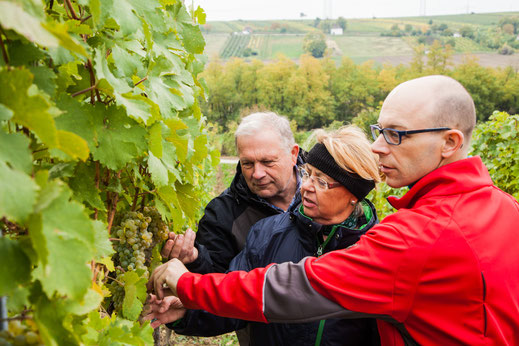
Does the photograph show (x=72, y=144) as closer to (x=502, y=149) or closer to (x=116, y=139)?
(x=116, y=139)

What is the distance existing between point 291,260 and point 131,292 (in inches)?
40.1

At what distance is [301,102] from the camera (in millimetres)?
75938

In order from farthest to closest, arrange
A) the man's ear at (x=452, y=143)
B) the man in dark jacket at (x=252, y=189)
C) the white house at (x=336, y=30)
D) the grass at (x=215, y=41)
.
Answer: the white house at (x=336, y=30)
the grass at (x=215, y=41)
the man in dark jacket at (x=252, y=189)
the man's ear at (x=452, y=143)

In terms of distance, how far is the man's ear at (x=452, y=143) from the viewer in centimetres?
192

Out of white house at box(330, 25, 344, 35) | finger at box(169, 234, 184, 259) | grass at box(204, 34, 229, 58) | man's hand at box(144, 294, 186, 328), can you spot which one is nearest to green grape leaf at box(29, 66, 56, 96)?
man's hand at box(144, 294, 186, 328)

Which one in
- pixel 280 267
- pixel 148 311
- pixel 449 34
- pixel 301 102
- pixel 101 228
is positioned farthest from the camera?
pixel 449 34

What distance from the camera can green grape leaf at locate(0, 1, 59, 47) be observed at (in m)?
0.67

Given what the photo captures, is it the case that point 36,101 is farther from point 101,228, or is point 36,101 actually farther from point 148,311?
point 148,311

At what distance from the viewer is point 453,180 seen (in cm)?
183

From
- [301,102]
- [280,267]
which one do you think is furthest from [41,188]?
[301,102]

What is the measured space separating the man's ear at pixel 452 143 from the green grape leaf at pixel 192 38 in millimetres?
1203

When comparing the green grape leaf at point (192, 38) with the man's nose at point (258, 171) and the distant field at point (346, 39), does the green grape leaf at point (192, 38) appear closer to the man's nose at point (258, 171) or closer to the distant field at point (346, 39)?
the man's nose at point (258, 171)

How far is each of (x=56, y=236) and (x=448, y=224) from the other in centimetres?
141

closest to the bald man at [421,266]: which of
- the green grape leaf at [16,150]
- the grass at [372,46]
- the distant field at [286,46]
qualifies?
the green grape leaf at [16,150]
